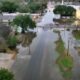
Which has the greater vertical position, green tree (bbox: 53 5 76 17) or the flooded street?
green tree (bbox: 53 5 76 17)

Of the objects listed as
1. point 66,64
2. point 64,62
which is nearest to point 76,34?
point 64,62

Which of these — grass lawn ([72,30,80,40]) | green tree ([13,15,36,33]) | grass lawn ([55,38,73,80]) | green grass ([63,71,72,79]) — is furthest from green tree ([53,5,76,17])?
green grass ([63,71,72,79])

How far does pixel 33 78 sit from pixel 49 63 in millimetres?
6138

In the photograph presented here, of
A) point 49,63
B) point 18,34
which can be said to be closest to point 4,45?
point 49,63

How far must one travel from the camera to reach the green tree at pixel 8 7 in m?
85.0

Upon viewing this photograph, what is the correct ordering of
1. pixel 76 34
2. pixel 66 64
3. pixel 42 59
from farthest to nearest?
pixel 76 34 → pixel 42 59 → pixel 66 64

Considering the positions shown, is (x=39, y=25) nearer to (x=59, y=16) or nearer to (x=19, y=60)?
(x=59, y=16)

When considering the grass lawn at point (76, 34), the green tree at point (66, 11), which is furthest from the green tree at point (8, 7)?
the grass lawn at point (76, 34)

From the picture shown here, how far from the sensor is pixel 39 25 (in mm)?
68000

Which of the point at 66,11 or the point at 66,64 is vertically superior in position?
the point at 66,11

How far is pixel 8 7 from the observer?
8525 centimetres

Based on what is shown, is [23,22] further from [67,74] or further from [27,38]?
[67,74]

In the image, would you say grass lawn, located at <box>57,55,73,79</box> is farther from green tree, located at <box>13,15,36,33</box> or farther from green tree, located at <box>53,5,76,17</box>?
green tree, located at <box>53,5,76,17</box>

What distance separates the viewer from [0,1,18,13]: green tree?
279ft
